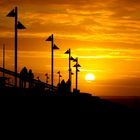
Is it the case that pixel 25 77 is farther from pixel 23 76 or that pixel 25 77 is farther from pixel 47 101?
pixel 47 101

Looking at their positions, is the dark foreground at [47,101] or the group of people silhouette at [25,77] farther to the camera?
the group of people silhouette at [25,77]

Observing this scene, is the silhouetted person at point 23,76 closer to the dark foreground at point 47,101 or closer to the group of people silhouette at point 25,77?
the group of people silhouette at point 25,77

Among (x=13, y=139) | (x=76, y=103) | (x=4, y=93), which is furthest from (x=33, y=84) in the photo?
(x=13, y=139)

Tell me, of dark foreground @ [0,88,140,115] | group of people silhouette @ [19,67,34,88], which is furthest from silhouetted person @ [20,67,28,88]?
dark foreground @ [0,88,140,115]

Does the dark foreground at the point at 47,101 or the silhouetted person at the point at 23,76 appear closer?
the dark foreground at the point at 47,101

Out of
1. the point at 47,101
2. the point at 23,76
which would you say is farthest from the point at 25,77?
the point at 47,101

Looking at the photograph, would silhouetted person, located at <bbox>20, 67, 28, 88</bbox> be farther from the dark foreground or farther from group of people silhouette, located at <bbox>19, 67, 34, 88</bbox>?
the dark foreground

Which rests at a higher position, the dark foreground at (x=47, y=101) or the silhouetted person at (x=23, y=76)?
the silhouetted person at (x=23, y=76)

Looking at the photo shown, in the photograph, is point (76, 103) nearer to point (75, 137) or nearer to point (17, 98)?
point (17, 98)

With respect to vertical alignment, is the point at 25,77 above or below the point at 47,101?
above

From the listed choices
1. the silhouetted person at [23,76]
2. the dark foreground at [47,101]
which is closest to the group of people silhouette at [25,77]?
the silhouetted person at [23,76]

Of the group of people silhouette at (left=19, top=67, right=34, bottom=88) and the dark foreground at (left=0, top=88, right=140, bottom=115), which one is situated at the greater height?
the group of people silhouette at (left=19, top=67, right=34, bottom=88)

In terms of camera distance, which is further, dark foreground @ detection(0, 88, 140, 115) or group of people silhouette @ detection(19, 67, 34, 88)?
group of people silhouette @ detection(19, 67, 34, 88)

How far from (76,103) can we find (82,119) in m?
3.76
